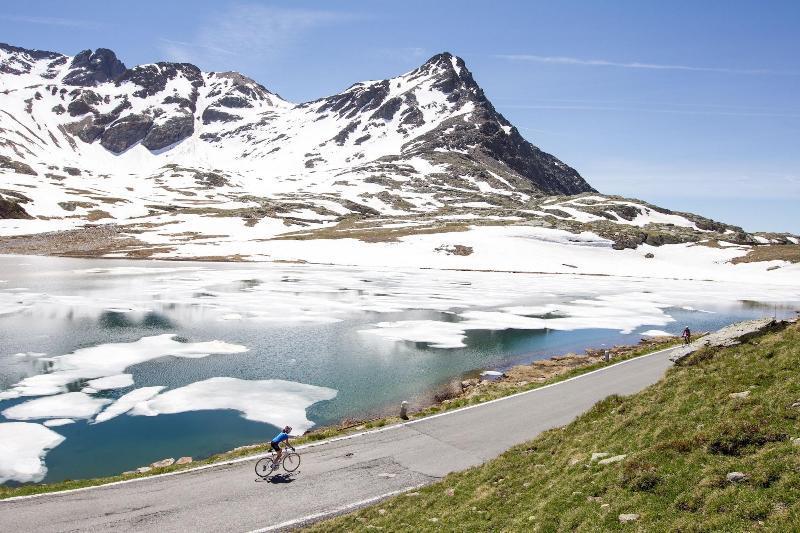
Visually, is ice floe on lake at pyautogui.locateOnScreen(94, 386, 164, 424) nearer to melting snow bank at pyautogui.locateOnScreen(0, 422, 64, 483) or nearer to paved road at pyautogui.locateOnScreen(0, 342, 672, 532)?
melting snow bank at pyautogui.locateOnScreen(0, 422, 64, 483)

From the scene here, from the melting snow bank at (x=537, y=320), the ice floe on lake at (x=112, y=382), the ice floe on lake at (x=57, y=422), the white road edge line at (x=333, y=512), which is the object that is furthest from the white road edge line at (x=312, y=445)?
the melting snow bank at (x=537, y=320)

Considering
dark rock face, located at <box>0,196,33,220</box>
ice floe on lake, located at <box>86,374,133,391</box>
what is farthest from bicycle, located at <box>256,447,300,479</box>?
dark rock face, located at <box>0,196,33,220</box>

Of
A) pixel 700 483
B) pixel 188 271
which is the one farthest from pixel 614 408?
pixel 188 271

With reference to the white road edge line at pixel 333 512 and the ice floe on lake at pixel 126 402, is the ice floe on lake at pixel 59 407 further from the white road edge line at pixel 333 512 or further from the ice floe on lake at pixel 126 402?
the white road edge line at pixel 333 512

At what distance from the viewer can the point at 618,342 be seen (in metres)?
48.1

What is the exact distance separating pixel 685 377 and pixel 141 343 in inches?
1580

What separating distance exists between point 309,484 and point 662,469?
39.5ft

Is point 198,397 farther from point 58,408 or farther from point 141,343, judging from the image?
point 141,343

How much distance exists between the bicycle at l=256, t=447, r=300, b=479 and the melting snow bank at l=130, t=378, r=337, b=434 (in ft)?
19.6

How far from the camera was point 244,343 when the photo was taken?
143 ft

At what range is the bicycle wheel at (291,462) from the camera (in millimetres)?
19984

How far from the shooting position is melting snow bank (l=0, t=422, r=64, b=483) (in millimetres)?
21031

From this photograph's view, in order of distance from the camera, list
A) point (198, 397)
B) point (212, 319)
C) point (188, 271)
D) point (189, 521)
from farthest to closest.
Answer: point (188, 271) → point (212, 319) → point (198, 397) → point (189, 521)

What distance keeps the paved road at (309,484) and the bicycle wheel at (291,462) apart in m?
0.44
